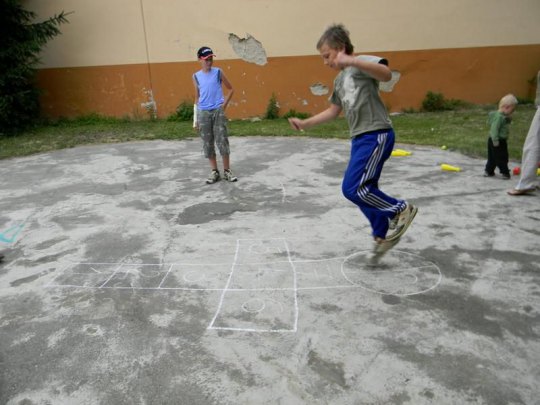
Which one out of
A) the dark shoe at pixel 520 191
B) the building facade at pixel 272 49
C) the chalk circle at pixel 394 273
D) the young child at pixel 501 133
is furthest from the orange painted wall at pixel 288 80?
the chalk circle at pixel 394 273

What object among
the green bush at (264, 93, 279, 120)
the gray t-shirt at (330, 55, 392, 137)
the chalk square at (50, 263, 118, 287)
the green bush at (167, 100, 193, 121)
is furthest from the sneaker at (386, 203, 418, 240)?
the green bush at (167, 100, 193, 121)

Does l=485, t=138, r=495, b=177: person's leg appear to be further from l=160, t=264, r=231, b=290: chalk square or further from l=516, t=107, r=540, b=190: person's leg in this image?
l=160, t=264, r=231, b=290: chalk square

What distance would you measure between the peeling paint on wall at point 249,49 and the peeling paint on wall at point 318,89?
4.16ft

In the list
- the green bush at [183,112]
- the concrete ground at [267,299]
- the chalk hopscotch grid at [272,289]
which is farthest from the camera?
the green bush at [183,112]

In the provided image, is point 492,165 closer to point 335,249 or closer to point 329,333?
point 335,249

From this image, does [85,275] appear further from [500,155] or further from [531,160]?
[500,155]

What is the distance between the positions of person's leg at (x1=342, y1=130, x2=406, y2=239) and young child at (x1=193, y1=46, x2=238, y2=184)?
2.68 metres

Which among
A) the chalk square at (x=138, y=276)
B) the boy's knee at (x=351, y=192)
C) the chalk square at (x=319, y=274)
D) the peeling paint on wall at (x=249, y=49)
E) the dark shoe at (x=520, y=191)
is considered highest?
the peeling paint on wall at (x=249, y=49)

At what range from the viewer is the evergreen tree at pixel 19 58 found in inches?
368

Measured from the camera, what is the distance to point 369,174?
2.99 metres

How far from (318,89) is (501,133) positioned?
19.5 ft

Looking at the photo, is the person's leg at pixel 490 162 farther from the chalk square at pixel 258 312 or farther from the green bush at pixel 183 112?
the green bush at pixel 183 112

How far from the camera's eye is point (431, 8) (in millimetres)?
10000

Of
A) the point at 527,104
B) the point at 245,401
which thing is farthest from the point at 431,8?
the point at 245,401
